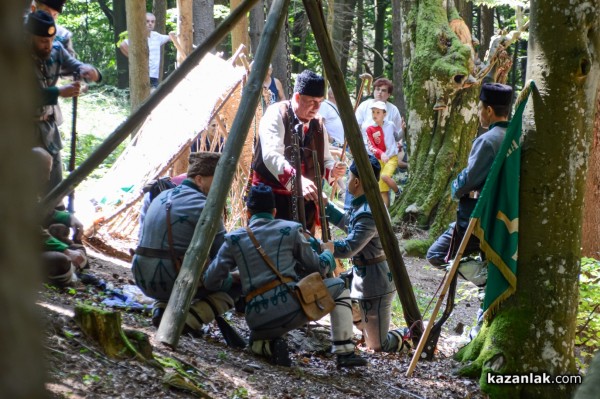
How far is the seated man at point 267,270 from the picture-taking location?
5.41m

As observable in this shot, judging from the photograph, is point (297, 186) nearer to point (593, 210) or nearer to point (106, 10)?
point (593, 210)

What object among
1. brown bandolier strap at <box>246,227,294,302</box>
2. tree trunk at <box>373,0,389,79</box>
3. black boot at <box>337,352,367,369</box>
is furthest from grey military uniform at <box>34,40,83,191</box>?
tree trunk at <box>373,0,389,79</box>

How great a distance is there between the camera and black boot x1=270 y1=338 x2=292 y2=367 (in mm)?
5465

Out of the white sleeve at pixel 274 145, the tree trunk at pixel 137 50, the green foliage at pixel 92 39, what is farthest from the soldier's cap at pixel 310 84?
the green foliage at pixel 92 39

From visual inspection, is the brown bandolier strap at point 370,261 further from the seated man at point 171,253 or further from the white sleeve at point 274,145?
the seated man at point 171,253

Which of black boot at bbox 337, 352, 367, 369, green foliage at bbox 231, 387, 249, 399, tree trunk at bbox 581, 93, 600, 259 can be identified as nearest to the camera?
green foliage at bbox 231, 387, 249, 399

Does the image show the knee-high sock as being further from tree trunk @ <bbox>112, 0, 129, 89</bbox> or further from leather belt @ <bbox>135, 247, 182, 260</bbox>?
tree trunk @ <bbox>112, 0, 129, 89</bbox>

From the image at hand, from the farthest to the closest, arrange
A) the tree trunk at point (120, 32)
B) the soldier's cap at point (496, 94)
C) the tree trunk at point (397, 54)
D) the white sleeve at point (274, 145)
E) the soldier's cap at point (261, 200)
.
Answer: the tree trunk at point (120, 32) → the tree trunk at point (397, 54) → the white sleeve at point (274, 145) → the soldier's cap at point (496, 94) → the soldier's cap at point (261, 200)

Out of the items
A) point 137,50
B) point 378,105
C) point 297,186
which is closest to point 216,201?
point 297,186

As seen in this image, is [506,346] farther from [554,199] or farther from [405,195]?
[405,195]

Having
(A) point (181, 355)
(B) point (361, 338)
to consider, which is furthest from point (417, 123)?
(A) point (181, 355)

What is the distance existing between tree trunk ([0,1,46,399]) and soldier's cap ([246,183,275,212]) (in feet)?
15.2

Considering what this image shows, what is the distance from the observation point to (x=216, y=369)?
16.0 feet

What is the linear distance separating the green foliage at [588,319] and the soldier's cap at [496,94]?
174 cm
